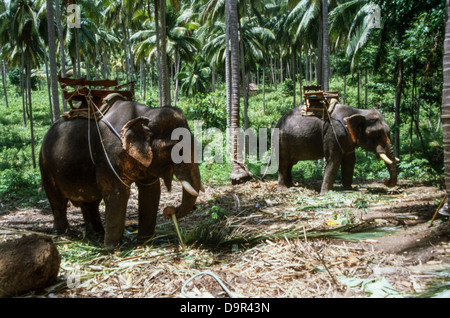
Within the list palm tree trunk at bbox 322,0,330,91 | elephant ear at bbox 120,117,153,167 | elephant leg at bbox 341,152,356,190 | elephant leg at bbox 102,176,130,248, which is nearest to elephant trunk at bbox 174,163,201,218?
elephant ear at bbox 120,117,153,167

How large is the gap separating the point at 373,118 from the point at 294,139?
2.04 meters

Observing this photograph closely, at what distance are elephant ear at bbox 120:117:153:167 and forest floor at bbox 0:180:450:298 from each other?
1.25m

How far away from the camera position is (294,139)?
35.1 feet

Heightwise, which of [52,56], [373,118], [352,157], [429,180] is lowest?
[429,180]

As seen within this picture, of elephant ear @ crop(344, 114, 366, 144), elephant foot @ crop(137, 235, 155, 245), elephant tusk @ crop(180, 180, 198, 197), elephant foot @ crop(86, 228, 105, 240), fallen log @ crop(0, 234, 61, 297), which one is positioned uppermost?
elephant ear @ crop(344, 114, 366, 144)

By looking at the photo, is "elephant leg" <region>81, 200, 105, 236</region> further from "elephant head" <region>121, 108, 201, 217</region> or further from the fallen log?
the fallen log

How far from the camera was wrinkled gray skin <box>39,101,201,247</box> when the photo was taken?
5406 mm

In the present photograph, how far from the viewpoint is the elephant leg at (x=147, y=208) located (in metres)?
6.28

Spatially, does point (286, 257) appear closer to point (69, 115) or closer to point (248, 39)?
point (69, 115)

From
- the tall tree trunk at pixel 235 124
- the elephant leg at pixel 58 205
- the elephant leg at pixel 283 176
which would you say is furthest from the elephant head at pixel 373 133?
the elephant leg at pixel 58 205

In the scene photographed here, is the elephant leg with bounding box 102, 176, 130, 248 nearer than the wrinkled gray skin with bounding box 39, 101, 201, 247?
No

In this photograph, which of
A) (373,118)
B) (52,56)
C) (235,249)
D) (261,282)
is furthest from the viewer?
(52,56)

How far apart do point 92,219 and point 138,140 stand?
2.25 meters
